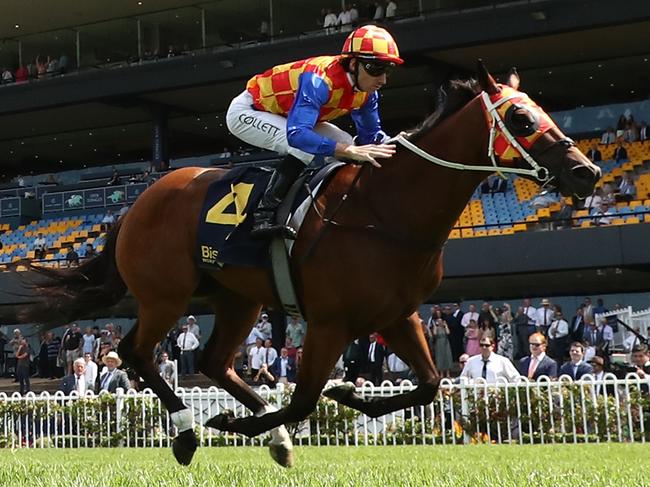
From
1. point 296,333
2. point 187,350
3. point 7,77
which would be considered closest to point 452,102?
point 296,333

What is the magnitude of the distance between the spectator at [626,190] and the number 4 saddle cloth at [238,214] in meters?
14.6

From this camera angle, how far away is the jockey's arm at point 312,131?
527cm

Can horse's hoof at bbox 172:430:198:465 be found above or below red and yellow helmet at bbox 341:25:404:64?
below

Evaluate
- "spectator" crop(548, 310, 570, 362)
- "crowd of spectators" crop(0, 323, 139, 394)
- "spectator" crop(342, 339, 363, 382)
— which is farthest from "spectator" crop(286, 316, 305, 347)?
"spectator" crop(548, 310, 570, 362)

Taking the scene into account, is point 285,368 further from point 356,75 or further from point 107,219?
point 356,75

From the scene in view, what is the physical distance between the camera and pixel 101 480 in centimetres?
470

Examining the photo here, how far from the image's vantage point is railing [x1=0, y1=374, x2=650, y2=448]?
37.7ft

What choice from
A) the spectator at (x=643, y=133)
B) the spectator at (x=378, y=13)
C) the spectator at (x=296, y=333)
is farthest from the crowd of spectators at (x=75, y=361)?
the spectator at (x=643, y=133)

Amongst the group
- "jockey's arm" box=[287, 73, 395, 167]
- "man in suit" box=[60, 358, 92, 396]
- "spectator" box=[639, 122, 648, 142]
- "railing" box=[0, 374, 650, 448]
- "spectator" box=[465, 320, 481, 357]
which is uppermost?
"spectator" box=[639, 122, 648, 142]

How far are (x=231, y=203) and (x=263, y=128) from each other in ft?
1.64

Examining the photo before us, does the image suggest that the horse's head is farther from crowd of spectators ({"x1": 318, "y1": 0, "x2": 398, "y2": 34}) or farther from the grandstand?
crowd of spectators ({"x1": 318, "y1": 0, "x2": 398, "y2": 34})

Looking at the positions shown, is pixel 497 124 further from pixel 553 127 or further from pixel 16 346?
pixel 16 346

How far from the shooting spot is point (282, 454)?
6.04m

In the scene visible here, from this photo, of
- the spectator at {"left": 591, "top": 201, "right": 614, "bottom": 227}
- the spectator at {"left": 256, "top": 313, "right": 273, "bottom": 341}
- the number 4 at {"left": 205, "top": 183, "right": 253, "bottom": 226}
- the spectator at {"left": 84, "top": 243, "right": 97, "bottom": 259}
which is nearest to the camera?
the number 4 at {"left": 205, "top": 183, "right": 253, "bottom": 226}
